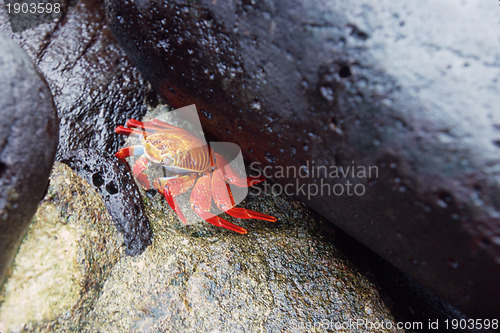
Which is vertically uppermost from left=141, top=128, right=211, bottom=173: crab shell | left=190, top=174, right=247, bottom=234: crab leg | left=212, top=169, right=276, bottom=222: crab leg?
left=141, top=128, right=211, bottom=173: crab shell

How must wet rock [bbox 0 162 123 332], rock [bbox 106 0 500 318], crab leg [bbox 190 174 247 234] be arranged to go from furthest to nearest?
crab leg [bbox 190 174 247 234] → wet rock [bbox 0 162 123 332] → rock [bbox 106 0 500 318]

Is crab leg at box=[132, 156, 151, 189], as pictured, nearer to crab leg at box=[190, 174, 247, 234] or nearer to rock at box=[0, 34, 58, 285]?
crab leg at box=[190, 174, 247, 234]

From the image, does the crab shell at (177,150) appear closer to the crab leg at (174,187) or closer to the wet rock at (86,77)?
the crab leg at (174,187)

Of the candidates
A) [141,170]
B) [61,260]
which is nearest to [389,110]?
[61,260]

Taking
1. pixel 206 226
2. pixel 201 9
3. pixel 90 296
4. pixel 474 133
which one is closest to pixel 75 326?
pixel 90 296

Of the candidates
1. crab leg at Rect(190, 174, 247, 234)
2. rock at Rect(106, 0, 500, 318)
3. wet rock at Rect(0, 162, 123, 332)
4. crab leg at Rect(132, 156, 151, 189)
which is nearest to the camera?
rock at Rect(106, 0, 500, 318)

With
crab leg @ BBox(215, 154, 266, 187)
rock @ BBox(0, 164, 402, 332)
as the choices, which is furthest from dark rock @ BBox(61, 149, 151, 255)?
crab leg @ BBox(215, 154, 266, 187)

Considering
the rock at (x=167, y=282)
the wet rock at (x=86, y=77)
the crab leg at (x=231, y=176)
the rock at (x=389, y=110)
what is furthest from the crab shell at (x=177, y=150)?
the rock at (x=389, y=110)

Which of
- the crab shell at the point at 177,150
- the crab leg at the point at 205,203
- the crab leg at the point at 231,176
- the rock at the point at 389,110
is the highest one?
the rock at the point at 389,110
